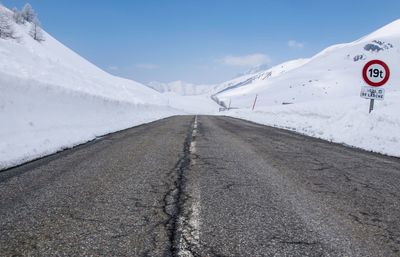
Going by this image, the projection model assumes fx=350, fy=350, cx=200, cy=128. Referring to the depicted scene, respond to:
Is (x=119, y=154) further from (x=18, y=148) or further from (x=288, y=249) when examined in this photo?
(x=288, y=249)

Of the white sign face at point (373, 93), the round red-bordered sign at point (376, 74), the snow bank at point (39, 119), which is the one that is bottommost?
the snow bank at point (39, 119)

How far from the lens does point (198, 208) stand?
157 inches

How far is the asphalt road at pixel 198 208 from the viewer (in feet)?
9.90

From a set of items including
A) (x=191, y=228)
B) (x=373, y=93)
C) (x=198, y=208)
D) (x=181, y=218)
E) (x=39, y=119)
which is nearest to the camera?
(x=191, y=228)

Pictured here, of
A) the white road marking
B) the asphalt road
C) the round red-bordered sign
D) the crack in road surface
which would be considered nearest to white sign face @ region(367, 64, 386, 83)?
the round red-bordered sign

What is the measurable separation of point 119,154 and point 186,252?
5.47 metres

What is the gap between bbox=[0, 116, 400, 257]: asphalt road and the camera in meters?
3.02

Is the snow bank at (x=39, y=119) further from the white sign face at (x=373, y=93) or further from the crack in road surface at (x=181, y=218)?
the white sign face at (x=373, y=93)

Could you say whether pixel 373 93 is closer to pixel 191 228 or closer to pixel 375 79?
pixel 375 79

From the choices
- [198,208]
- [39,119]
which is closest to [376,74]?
[198,208]

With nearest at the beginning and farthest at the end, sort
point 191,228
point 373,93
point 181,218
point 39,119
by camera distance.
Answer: point 191,228, point 181,218, point 373,93, point 39,119

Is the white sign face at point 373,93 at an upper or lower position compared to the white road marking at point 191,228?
upper

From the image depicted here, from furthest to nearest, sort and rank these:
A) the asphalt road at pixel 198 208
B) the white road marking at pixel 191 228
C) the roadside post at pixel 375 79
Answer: the roadside post at pixel 375 79
the asphalt road at pixel 198 208
the white road marking at pixel 191 228

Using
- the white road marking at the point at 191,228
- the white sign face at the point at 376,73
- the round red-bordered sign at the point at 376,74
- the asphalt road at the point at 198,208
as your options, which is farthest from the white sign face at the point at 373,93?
the white road marking at the point at 191,228
